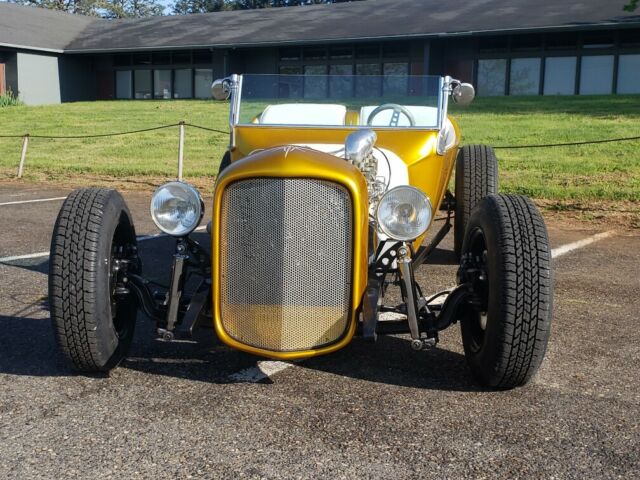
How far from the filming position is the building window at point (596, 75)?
25859mm

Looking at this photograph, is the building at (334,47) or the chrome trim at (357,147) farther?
the building at (334,47)

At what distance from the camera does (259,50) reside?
1277 inches

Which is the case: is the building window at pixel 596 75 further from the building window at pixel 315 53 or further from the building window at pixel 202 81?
the building window at pixel 202 81

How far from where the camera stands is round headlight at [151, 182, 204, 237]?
3818 mm

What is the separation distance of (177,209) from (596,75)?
982 inches

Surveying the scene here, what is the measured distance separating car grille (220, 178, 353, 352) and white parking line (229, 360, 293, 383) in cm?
38

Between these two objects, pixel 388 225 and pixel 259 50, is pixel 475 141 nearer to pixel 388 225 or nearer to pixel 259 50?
pixel 388 225

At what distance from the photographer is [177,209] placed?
3.86 m

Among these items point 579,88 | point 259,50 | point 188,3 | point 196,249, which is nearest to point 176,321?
point 196,249

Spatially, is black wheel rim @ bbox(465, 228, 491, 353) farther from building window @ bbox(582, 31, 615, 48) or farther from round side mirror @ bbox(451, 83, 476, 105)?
building window @ bbox(582, 31, 615, 48)

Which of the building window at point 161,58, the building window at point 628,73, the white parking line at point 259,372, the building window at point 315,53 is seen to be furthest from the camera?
the building window at point 161,58

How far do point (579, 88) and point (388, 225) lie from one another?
2467 centimetres

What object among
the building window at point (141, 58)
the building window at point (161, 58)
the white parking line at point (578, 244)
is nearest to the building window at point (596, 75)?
the building window at point (161, 58)

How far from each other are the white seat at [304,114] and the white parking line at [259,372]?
6.59 ft
